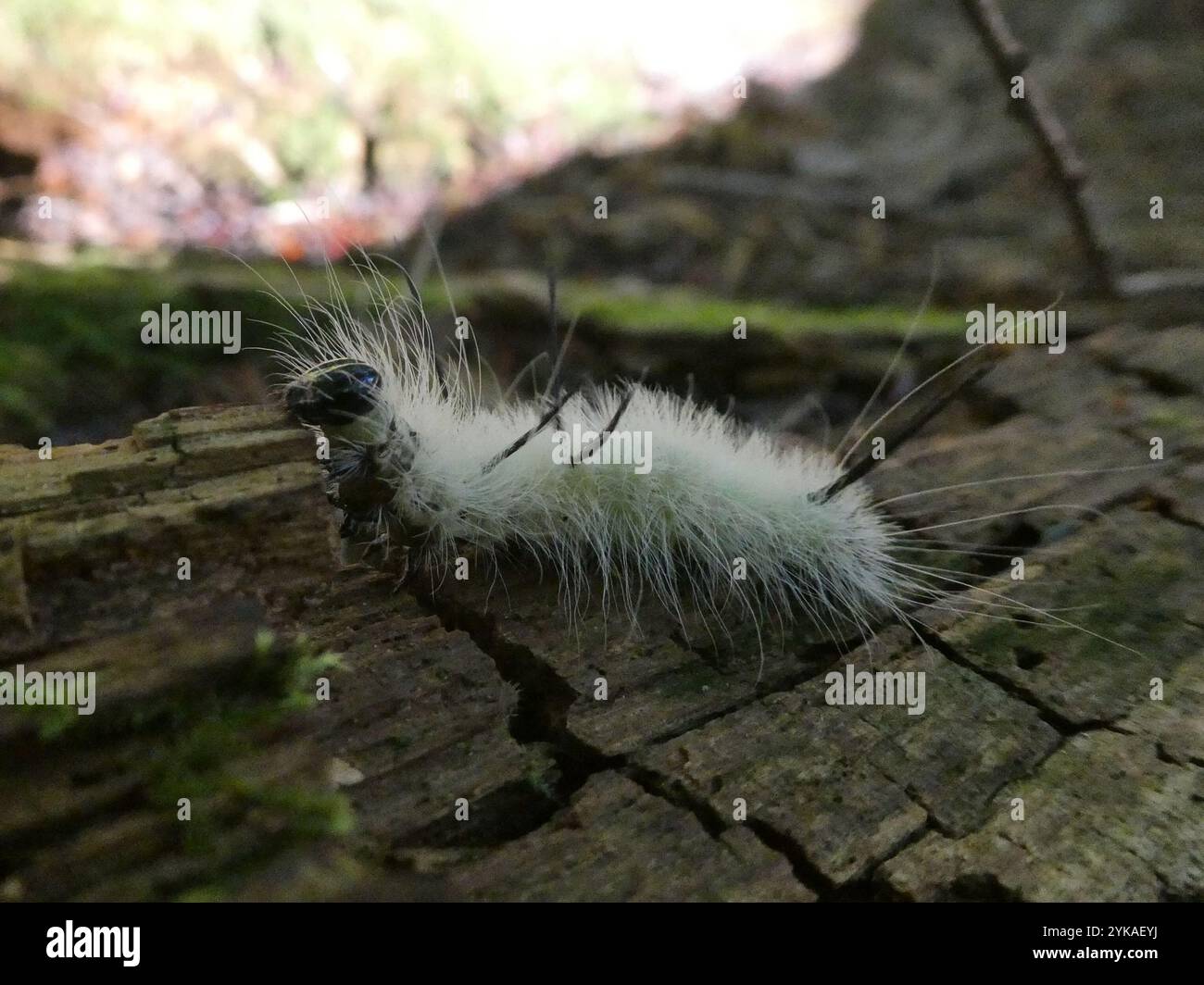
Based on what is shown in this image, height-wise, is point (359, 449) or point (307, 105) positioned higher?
point (307, 105)

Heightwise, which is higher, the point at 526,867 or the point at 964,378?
the point at 964,378

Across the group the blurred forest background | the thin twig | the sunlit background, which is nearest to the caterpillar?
the blurred forest background

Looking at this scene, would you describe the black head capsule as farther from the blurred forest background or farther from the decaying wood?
the blurred forest background

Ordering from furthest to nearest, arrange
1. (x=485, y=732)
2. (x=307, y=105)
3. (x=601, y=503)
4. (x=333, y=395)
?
(x=307, y=105) → (x=601, y=503) → (x=333, y=395) → (x=485, y=732)

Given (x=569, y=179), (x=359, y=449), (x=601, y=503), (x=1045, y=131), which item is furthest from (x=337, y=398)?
(x=569, y=179)

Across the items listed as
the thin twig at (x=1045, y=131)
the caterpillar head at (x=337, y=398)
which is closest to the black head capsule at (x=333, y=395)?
the caterpillar head at (x=337, y=398)

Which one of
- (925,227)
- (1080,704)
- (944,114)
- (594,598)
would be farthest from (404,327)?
(944,114)

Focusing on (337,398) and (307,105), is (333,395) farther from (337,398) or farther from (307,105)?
(307,105)
